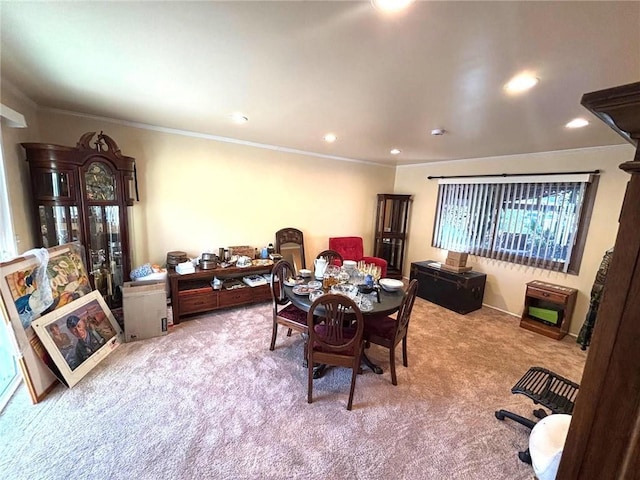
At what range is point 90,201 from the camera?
2.62 m

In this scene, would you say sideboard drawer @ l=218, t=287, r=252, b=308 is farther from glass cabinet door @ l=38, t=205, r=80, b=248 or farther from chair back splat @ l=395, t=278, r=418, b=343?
chair back splat @ l=395, t=278, r=418, b=343

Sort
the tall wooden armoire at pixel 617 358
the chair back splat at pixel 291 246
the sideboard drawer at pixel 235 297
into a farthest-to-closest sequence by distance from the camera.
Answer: the chair back splat at pixel 291 246 < the sideboard drawer at pixel 235 297 < the tall wooden armoire at pixel 617 358

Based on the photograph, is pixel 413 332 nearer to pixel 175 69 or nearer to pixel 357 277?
pixel 357 277

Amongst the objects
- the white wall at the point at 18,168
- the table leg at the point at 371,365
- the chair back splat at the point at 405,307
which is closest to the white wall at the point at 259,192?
the white wall at the point at 18,168

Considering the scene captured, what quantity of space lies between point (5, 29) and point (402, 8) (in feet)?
6.57

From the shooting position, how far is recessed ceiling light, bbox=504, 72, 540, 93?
5.15ft

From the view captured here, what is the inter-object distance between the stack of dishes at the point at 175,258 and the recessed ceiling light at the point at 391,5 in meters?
3.27

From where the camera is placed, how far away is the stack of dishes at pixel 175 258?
10.8 feet

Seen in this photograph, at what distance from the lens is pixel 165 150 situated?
10.8 ft

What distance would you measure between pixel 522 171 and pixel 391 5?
3682mm

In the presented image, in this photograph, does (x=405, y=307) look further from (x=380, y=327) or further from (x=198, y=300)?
(x=198, y=300)

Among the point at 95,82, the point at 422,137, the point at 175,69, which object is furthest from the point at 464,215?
the point at 95,82

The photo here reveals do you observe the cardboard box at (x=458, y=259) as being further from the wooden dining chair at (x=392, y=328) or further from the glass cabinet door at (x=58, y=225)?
the glass cabinet door at (x=58, y=225)

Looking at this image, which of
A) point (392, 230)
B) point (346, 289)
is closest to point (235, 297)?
point (346, 289)
